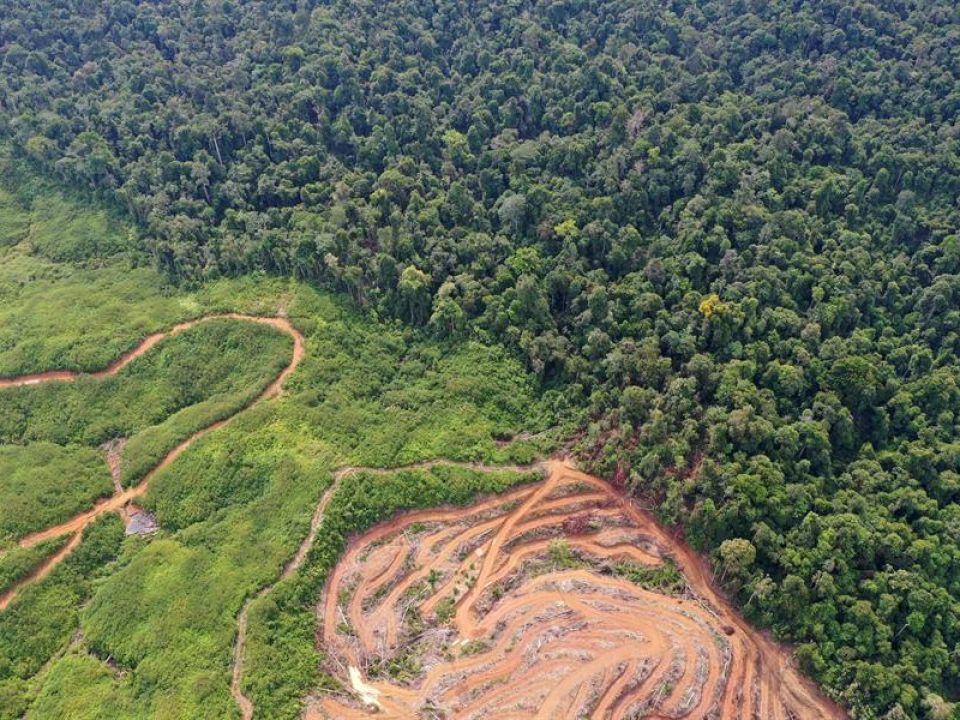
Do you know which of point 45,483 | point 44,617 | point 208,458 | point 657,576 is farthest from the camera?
point 208,458

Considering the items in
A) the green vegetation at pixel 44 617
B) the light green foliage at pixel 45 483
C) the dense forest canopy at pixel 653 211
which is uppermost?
the dense forest canopy at pixel 653 211

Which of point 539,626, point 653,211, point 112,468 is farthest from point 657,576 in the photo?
point 112,468

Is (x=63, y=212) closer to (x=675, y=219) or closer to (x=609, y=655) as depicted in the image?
(x=675, y=219)

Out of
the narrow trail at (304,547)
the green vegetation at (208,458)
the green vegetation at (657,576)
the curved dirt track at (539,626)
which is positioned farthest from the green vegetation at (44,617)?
the green vegetation at (657,576)

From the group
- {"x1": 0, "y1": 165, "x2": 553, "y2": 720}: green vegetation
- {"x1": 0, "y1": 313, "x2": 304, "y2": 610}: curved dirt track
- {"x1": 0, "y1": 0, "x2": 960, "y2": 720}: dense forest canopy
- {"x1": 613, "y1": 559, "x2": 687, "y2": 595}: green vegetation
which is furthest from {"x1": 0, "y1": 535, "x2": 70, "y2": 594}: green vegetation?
{"x1": 613, "y1": 559, "x2": 687, "y2": 595}: green vegetation

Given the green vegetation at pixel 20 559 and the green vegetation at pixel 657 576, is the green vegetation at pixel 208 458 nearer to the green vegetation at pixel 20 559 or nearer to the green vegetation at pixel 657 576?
the green vegetation at pixel 20 559

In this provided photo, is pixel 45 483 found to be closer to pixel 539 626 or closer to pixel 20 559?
pixel 20 559
